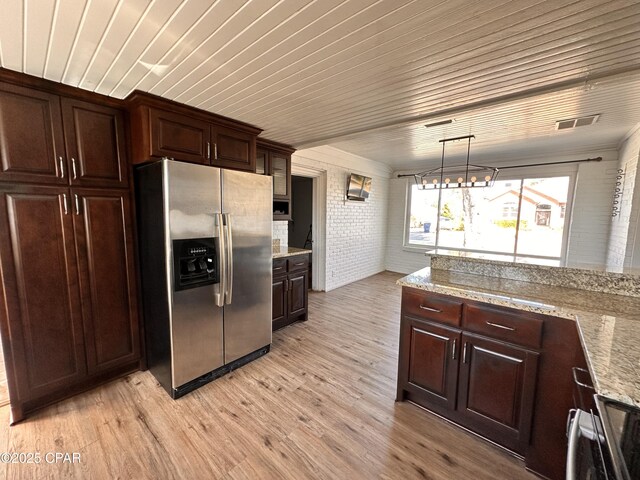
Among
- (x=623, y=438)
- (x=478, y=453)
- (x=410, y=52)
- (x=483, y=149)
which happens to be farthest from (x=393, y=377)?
(x=483, y=149)

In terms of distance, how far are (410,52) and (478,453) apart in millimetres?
2515

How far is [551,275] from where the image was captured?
1876 mm

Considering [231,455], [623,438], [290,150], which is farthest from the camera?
[290,150]

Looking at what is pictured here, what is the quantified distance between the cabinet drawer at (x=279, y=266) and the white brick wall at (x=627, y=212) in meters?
3.42

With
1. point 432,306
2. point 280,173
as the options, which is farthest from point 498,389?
point 280,173

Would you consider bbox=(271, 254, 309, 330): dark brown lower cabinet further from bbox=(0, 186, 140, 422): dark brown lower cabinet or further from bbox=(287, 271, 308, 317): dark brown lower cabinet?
bbox=(0, 186, 140, 422): dark brown lower cabinet

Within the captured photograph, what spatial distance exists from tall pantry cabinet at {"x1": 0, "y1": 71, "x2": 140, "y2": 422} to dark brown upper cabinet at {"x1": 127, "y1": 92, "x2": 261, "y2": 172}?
25 centimetres

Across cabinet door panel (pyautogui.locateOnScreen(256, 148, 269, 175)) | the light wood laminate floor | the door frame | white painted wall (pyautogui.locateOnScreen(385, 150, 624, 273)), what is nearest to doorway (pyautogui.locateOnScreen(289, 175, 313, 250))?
the door frame

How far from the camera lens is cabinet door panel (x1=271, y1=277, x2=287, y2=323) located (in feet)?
10.2

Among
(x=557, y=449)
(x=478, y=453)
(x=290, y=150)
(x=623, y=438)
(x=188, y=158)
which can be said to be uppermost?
(x=290, y=150)

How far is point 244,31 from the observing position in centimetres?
131

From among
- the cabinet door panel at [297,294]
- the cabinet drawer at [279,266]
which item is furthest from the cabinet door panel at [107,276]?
the cabinet door panel at [297,294]

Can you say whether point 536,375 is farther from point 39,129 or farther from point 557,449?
point 39,129

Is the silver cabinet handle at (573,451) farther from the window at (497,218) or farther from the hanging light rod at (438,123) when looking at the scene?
the window at (497,218)
